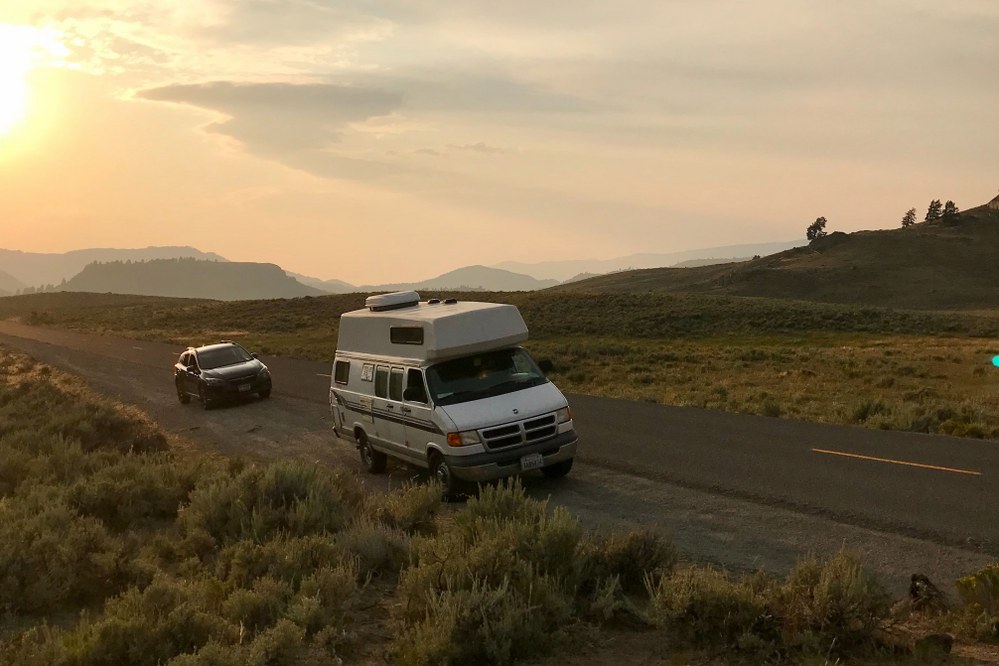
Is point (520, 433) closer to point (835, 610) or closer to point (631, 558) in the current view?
point (631, 558)

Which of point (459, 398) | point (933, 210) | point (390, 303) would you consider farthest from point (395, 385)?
point (933, 210)

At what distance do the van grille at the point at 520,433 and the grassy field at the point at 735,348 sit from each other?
879 centimetres

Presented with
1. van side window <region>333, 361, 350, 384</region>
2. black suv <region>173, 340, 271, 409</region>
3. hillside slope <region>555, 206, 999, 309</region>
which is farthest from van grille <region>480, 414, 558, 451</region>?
hillside slope <region>555, 206, 999, 309</region>

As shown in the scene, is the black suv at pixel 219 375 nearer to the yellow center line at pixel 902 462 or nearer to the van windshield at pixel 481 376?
the van windshield at pixel 481 376

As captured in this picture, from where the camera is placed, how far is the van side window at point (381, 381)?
1313cm

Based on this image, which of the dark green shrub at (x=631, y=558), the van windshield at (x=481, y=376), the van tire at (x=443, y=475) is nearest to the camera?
the dark green shrub at (x=631, y=558)

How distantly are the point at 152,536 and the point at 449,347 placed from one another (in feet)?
15.6

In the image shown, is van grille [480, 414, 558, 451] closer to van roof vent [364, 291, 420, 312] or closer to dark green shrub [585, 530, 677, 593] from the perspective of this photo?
dark green shrub [585, 530, 677, 593]

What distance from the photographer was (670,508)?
1049 cm

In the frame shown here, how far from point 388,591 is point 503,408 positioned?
438cm

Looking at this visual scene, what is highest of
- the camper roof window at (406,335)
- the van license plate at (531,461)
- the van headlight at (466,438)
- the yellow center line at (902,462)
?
the camper roof window at (406,335)

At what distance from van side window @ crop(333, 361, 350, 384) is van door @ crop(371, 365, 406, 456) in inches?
56.2

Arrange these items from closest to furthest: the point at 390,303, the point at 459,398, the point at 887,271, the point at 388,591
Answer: the point at 388,591, the point at 459,398, the point at 390,303, the point at 887,271

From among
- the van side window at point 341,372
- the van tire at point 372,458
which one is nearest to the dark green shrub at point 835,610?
the van tire at point 372,458
